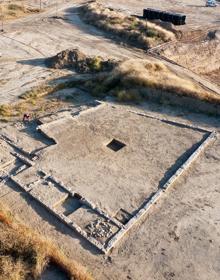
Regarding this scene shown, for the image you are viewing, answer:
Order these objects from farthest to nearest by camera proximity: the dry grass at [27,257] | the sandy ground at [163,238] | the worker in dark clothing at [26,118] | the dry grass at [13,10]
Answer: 1. the dry grass at [13,10]
2. the worker in dark clothing at [26,118]
3. the sandy ground at [163,238]
4. the dry grass at [27,257]

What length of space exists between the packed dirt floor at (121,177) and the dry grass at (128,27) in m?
8.14

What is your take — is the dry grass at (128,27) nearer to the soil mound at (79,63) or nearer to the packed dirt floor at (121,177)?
the soil mound at (79,63)

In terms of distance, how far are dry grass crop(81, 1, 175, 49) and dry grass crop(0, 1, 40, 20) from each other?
22.4 feet

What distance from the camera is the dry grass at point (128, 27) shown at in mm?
38688

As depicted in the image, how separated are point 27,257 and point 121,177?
654cm

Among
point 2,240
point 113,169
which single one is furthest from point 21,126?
point 2,240

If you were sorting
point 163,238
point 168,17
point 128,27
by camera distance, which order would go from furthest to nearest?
point 168,17
point 128,27
point 163,238

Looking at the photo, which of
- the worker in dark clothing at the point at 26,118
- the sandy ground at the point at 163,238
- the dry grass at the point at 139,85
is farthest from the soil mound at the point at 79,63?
the sandy ground at the point at 163,238

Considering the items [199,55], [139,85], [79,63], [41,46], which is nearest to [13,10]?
[41,46]

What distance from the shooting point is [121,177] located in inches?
748

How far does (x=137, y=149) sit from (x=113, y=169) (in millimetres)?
2282

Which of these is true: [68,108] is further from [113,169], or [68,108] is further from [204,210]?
[204,210]

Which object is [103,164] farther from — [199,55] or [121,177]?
[199,55]

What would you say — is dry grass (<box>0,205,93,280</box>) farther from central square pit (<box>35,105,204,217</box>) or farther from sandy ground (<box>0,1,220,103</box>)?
sandy ground (<box>0,1,220,103</box>)
